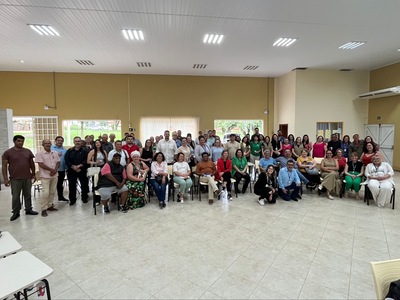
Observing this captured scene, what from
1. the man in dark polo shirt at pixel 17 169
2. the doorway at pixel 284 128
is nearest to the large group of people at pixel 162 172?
the man in dark polo shirt at pixel 17 169

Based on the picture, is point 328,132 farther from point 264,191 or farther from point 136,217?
point 136,217

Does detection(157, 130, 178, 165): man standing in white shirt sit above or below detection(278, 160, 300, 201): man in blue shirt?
above

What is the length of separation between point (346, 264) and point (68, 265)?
330 centimetres

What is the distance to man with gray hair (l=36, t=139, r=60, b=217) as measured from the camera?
4305 millimetres

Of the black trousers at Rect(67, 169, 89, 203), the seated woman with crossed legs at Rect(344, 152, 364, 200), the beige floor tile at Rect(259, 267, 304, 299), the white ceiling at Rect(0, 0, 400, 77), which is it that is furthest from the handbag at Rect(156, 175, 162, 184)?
the seated woman with crossed legs at Rect(344, 152, 364, 200)

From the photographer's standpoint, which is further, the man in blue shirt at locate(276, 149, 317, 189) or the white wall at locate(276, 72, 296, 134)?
the white wall at locate(276, 72, 296, 134)

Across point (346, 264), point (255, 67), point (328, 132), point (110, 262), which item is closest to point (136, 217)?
point (110, 262)

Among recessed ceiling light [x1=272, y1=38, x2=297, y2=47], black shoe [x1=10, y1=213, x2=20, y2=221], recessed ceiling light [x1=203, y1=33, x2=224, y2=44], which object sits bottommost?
black shoe [x1=10, y1=213, x2=20, y2=221]

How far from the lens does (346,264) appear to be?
266 cm

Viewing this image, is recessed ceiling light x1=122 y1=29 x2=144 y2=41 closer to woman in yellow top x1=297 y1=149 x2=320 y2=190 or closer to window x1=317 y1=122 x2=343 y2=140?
woman in yellow top x1=297 y1=149 x2=320 y2=190

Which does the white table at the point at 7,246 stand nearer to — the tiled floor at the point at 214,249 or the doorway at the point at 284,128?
the tiled floor at the point at 214,249

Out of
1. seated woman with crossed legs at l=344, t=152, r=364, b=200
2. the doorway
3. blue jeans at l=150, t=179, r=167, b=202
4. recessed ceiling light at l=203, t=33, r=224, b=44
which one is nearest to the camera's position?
blue jeans at l=150, t=179, r=167, b=202

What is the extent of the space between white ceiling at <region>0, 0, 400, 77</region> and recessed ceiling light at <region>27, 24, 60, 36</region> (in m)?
0.19

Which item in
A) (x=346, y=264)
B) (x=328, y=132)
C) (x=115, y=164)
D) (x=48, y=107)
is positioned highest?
(x=48, y=107)
